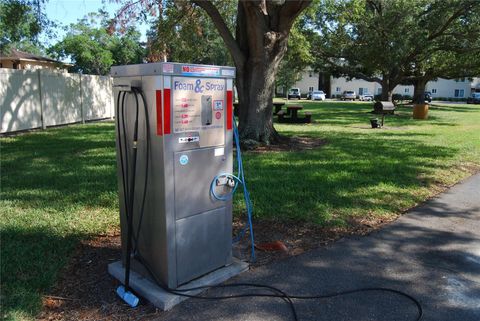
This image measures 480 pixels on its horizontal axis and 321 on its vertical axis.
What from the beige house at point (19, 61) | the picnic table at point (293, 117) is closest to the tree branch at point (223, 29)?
the picnic table at point (293, 117)

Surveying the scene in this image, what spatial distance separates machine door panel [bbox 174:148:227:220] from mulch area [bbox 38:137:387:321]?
2.52ft

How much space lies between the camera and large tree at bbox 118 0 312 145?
9.84 meters

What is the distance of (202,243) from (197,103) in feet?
3.74

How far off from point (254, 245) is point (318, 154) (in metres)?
5.41

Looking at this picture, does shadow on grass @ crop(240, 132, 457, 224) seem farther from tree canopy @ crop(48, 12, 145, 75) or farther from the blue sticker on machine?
tree canopy @ crop(48, 12, 145, 75)

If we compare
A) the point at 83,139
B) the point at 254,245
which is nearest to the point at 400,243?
the point at 254,245

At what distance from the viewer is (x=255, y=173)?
7.25 m

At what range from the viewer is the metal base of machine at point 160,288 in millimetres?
3105

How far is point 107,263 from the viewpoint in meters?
3.85

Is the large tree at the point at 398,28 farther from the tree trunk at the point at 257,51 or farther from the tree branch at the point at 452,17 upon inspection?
the tree trunk at the point at 257,51

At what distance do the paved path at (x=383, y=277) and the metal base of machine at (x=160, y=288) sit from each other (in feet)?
0.26

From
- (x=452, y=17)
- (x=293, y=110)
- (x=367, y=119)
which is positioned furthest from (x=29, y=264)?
(x=452, y=17)

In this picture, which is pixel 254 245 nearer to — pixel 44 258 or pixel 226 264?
pixel 226 264

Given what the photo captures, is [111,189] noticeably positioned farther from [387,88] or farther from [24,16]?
[387,88]
